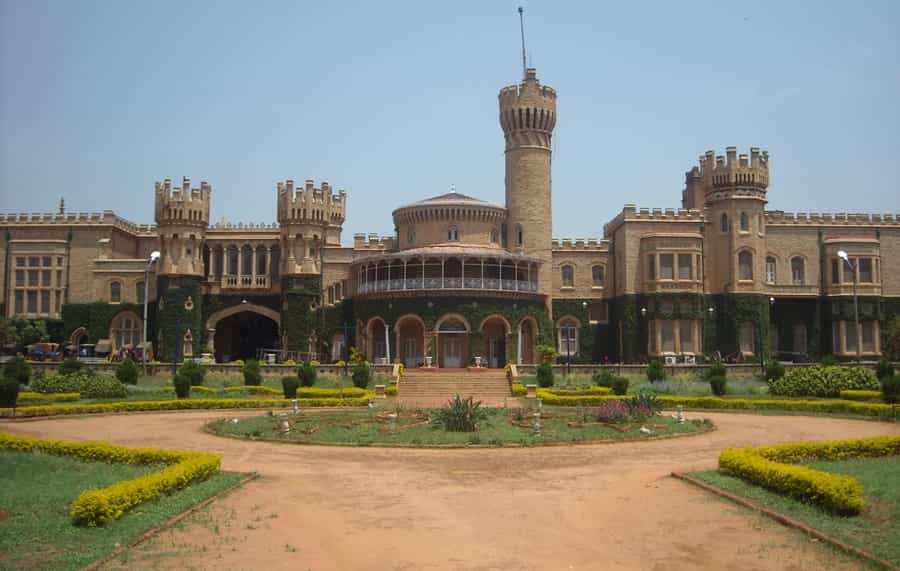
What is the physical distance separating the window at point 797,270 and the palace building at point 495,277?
0.42ft

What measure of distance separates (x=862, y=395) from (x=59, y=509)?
32033mm

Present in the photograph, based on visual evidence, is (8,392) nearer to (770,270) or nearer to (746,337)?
(746,337)

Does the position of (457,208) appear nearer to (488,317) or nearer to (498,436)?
(488,317)

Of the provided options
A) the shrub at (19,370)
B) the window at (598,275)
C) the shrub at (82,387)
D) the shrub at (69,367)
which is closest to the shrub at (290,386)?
the shrub at (82,387)

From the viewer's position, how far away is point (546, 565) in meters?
11.9

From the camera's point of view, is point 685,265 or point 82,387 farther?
point 685,265

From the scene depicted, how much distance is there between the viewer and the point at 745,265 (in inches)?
2237

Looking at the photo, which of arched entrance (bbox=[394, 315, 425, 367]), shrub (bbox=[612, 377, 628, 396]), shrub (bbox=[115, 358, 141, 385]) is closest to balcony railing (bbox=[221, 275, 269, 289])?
arched entrance (bbox=[394, 315, 425, 367])

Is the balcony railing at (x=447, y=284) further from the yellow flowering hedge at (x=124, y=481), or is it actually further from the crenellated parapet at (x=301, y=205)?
the yellow flowering hedge at (x=124, y=481)

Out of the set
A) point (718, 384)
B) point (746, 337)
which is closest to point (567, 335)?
point (746, 337)

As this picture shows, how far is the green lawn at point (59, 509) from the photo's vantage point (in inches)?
465

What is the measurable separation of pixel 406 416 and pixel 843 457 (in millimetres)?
14708

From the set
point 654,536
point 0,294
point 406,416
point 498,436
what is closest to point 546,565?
point 654,536

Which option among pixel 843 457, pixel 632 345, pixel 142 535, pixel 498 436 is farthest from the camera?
pixel 632 345
